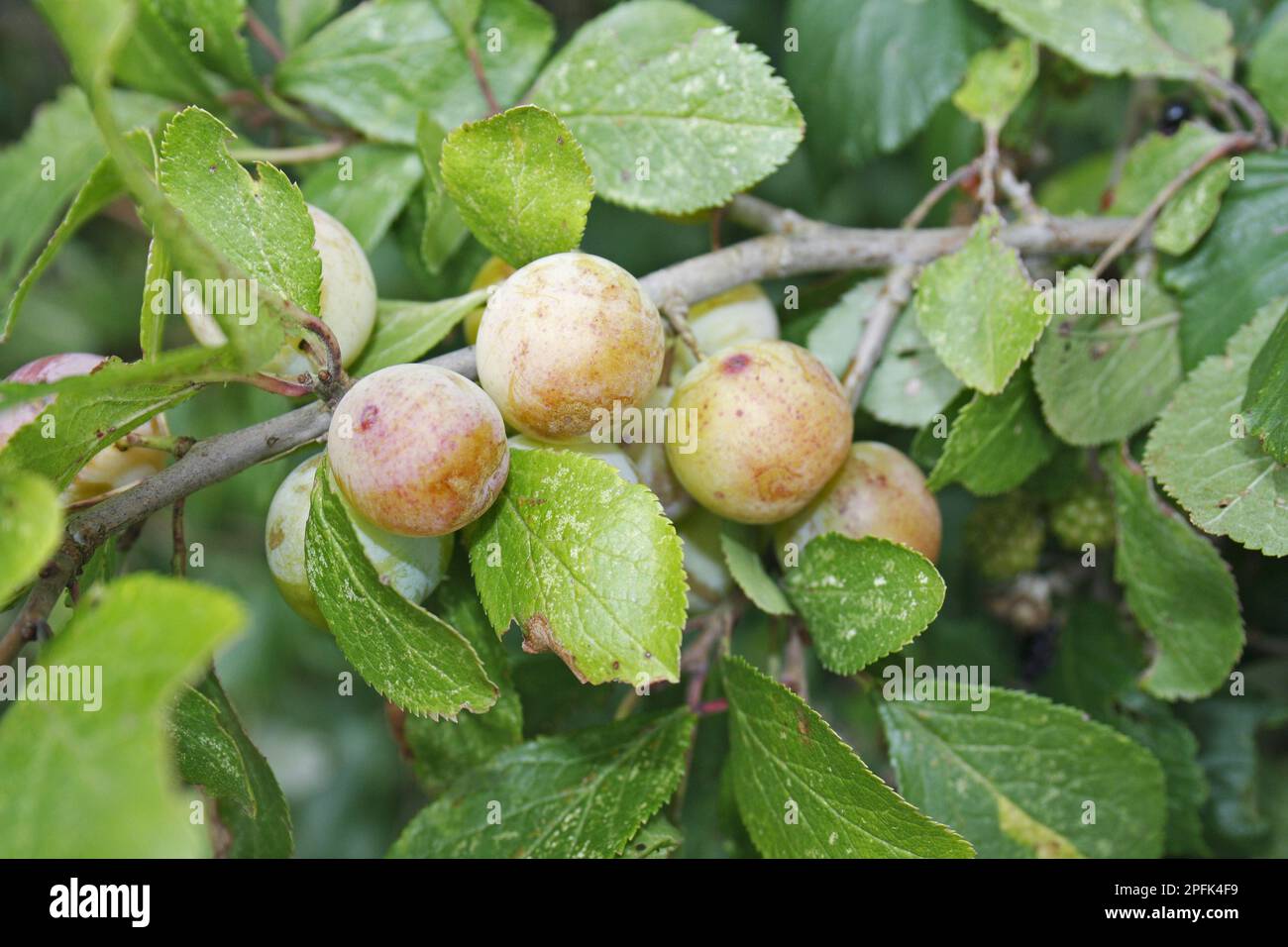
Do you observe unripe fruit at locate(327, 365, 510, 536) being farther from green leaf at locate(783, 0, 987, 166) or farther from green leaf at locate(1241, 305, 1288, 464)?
green leaf at locate(783, 0, 987, 166)

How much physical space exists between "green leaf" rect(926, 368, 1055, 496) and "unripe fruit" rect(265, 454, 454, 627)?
47 cm

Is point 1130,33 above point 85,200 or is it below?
above

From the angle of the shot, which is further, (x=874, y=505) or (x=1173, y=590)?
(x=1173, y=590)

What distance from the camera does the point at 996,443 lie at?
1.01 metres

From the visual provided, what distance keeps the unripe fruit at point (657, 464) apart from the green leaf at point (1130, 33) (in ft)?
2.06

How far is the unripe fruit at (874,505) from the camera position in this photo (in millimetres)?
940

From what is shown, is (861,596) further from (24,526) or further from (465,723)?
(24,526)

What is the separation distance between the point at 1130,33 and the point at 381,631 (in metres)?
1.07

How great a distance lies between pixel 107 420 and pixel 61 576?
0.40 feet

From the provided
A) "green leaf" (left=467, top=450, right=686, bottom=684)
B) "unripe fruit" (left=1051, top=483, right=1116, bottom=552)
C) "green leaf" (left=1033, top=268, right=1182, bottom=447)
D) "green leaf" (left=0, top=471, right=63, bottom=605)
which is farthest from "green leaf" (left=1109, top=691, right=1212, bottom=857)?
"green leaf" (left=0, top=471, right=63, bottom=605)

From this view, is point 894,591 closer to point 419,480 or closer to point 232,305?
point 419,480

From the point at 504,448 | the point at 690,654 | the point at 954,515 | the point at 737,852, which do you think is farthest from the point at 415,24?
the point at 954,515

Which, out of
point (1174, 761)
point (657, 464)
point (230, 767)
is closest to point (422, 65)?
point (657, 464)

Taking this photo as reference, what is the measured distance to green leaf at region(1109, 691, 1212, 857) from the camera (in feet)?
4.03
